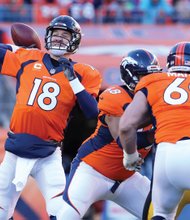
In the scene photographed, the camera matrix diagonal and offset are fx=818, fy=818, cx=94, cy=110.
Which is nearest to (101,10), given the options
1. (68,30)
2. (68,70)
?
(68,30)

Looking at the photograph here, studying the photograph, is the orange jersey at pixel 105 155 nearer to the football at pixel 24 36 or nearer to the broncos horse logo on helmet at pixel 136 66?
the broncos horse logo on helmet at pixel 136 66

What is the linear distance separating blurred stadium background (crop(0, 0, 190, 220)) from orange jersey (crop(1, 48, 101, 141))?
445 centimetres

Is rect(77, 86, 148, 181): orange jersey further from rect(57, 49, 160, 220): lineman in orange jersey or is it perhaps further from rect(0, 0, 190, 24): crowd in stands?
rect(0, 0, 190, 24): crowd in stands

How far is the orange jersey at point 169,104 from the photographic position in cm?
475

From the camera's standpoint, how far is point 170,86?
190 inches

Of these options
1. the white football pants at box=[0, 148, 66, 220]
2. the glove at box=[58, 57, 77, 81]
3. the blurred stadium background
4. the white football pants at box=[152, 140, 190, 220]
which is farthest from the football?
the blurred stadium background

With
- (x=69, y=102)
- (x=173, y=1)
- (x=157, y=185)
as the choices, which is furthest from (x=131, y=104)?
(x=173, y=1)

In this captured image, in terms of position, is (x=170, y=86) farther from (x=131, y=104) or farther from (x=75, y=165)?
(x=75, y=165)

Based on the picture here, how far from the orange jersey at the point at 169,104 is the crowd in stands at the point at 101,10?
662 cm

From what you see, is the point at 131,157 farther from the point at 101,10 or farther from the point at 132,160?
the point at 101,10

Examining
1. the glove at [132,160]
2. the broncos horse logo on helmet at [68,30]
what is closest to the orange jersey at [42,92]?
the broncos horse logo on helmet at [68,30]

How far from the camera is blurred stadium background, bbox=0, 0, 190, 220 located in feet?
34.8

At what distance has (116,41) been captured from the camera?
445 inches

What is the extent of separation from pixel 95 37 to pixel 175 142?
22.3ft
